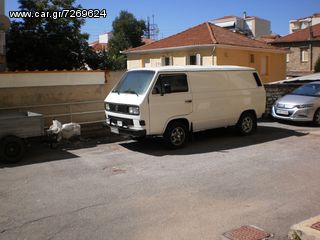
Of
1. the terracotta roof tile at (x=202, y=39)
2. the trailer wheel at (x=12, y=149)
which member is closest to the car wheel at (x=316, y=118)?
the trailer wheel at (x=12, y=149)

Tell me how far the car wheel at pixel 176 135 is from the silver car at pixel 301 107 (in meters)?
5.26

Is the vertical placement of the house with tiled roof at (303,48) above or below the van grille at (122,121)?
above

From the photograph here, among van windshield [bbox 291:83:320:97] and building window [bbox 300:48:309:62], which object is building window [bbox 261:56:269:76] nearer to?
van windshield [bbox 291:83:320:97]

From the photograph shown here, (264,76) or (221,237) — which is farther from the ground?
(264,76)

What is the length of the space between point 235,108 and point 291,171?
12.5 feet

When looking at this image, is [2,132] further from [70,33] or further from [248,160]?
[70,33]

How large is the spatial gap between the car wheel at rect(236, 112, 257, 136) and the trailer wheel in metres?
5.93

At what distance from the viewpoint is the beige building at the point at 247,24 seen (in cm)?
5991

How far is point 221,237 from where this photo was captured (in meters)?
4.91

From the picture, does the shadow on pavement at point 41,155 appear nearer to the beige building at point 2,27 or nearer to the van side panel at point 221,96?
the van side panel at point 221,96

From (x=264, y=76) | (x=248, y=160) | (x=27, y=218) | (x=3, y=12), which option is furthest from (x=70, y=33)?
(x=27, y=218)

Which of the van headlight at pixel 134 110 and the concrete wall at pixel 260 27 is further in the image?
the concrete wall at pixel 260 27

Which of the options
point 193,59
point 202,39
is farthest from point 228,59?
point 193,59

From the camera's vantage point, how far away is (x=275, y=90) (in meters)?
16.8
